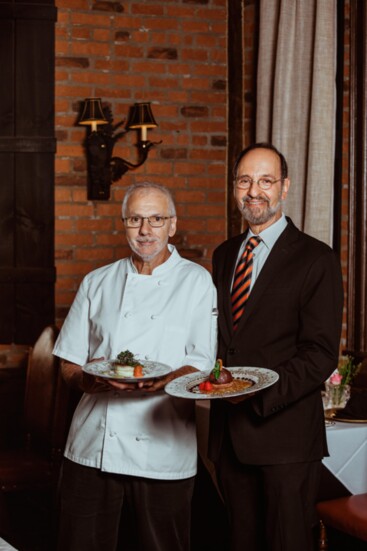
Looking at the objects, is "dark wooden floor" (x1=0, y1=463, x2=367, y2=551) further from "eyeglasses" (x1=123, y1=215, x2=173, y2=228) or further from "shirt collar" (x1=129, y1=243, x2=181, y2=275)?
"eyeglasses" (x1=123, y1=215, x2=173, y2=228)

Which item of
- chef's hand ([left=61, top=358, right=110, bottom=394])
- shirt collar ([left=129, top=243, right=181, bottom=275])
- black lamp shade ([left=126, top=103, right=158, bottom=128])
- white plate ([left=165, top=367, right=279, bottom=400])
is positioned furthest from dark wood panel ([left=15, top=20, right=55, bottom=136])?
white plate ([left=165, top=367, right=279, bottom=400])

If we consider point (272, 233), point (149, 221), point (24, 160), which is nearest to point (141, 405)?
point (149, 221)

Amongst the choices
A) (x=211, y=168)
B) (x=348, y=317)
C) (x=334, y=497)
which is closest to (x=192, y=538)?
(x=334, y=497)

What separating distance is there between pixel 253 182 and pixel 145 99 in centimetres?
230

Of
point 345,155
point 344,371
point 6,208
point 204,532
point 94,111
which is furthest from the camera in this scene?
point 6,208

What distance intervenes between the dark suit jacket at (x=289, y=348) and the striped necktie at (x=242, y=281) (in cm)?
6

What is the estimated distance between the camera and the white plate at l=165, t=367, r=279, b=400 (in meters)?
2.08

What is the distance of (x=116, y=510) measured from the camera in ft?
7.50

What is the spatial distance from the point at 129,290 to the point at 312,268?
0.54 meters

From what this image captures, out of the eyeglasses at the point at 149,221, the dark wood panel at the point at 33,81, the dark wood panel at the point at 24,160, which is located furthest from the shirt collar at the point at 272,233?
the dark wood panel at the point at 33,81

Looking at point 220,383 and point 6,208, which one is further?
point 6,208

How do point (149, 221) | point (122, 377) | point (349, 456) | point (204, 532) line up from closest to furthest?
point (122, 377)
point (149, 221)
point (349, 456)
point (204, 532)

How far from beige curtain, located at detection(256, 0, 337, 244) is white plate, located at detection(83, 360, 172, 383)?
2.12m

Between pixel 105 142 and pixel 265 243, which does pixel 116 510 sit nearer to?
pixel 265 243
